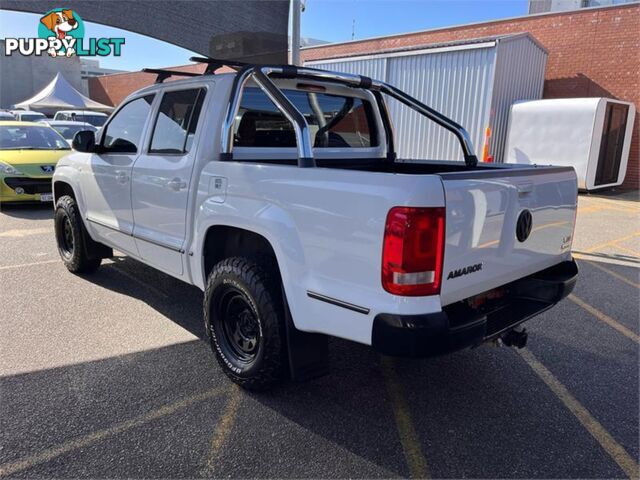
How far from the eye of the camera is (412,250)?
→ 2.25 m

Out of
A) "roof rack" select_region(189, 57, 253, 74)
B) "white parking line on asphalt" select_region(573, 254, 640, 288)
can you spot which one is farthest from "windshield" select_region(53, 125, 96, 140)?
"white parking line on asphalt" select_region(573, 254, 640, 288)

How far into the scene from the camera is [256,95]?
12.4 feet

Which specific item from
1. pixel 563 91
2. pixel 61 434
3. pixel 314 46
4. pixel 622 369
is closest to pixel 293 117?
pixel 61 434

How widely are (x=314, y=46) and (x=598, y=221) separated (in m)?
15.0

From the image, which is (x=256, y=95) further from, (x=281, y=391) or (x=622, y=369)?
(x=622, y=369)

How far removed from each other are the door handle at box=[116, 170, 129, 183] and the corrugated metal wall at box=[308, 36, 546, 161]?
10776 millimetres

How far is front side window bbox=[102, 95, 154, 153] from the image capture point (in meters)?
4.21

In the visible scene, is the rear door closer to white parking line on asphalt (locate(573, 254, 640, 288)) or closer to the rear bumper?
the rear bumper

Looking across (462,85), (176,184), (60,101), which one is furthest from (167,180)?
(60,101)

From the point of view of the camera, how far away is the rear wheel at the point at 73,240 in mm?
5207

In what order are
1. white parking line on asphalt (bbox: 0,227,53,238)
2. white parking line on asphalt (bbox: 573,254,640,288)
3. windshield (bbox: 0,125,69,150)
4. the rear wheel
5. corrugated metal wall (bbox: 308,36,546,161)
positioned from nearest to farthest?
the rear wheel
white parking line on asphalt (bbox: 573,254,640,288)
white parking line on asphalt (bbox: 0,227,53,238)
windshield (bbox: 0,125,69,150)
corrugated metal wall (bbox: 308,36,546,161)

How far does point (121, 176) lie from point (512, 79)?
39.3 ft

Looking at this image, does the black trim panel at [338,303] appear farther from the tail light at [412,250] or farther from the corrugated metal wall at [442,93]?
the corrugated metal wall at [442,93]

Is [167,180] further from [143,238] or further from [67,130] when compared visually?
[67,130]
